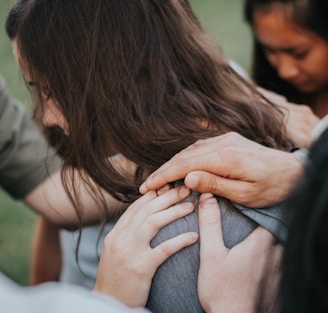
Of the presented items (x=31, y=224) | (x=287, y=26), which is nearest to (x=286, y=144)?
(x=287, y=26)

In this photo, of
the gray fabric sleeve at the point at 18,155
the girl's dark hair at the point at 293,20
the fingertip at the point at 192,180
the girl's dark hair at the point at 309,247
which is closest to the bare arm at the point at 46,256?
the gray fabric sleeve at the point at 18,155

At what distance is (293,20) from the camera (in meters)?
2.46

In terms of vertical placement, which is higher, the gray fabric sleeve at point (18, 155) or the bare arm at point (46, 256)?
the gray fabric sleeve at point (18, 155)

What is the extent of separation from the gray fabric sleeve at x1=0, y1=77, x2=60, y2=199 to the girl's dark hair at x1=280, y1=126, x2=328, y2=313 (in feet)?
3.92

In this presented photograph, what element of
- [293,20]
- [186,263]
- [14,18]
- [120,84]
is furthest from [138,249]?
[293,20]

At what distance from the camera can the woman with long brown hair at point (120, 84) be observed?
4.87 ft

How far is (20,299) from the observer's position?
0.70 m

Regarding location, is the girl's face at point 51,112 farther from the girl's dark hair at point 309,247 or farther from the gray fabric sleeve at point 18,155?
the girl's dark hair at point 309,247

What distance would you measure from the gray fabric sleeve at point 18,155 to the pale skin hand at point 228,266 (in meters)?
0.74

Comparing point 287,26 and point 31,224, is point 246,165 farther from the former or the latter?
point 31,224

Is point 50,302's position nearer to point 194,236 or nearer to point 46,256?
point 194,236

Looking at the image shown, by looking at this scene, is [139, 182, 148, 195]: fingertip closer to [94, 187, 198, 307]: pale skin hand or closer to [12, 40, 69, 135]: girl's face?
[94, 187, 198, 307]: pale skin hand

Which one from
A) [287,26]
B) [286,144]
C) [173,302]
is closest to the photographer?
[173,302]

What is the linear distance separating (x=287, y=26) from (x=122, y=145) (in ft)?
3.87
